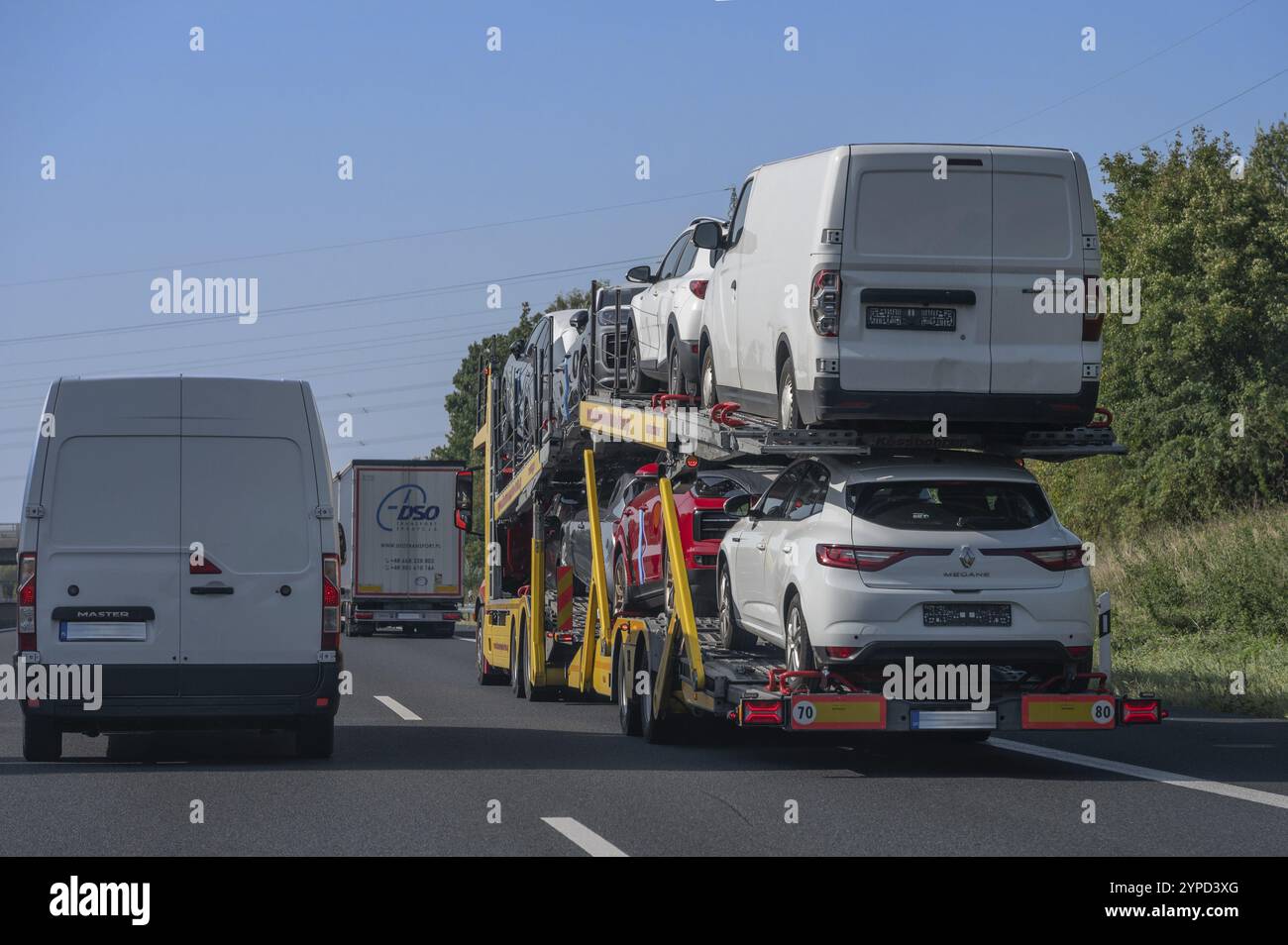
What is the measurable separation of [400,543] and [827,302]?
30.7 m

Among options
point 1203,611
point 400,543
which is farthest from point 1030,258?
point 400,543

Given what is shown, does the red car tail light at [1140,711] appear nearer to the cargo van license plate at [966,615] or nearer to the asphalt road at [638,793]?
the asphalt road at [638,793]

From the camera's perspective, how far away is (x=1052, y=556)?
455 inches

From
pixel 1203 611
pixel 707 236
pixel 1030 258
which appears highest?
pixel 707 236

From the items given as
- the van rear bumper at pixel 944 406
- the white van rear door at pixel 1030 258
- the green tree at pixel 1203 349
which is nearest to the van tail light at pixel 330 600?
the van rear bumper at pixel 944 406

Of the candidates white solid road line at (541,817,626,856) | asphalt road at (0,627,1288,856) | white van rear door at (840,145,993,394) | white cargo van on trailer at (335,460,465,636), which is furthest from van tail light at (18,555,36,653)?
white cargo van on trailer at (335,460,465,636)

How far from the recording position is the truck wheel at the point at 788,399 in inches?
472

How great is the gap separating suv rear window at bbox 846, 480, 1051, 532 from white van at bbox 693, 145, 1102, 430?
0.44m

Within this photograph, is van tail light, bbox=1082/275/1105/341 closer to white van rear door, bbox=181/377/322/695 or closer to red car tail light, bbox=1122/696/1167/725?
red car tail light, bbox=1122/696/1167/725

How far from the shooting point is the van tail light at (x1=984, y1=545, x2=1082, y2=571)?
1146 centimetres

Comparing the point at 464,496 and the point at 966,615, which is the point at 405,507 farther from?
the point at 966,615
